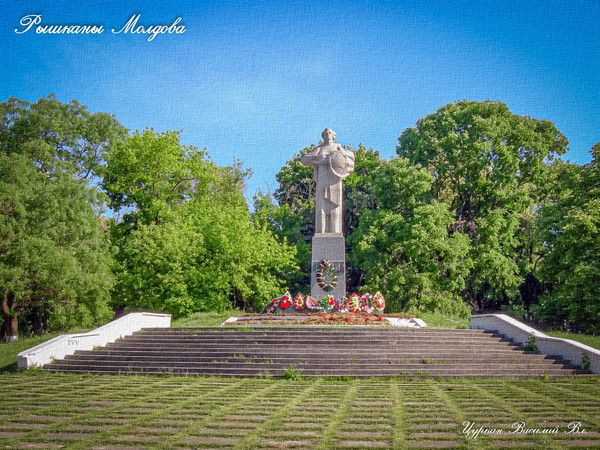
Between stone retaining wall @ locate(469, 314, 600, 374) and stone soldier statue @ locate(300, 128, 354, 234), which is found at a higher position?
stone soldier statue @ locate(300, 128, 354, 234)

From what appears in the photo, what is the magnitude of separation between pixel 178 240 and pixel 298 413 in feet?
57.1

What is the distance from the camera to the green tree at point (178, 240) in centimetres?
2386

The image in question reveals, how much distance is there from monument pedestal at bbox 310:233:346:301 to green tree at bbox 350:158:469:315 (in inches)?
198

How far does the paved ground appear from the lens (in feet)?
19.4

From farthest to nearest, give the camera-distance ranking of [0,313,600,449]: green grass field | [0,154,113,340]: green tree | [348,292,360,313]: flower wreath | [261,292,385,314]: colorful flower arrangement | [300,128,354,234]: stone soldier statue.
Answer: [300,128,354,234]: stone soldier statue → [0,154,113,340]: green tree → [261,292,385,314]: colorful flower arrangement → [348,292,360,313]: flower wreath → [0,313,600,449]: green grass field

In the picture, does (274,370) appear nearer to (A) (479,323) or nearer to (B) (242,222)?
(A) (479,323)

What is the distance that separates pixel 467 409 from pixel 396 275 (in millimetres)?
15959

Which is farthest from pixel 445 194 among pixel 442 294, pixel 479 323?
pixel 479 323

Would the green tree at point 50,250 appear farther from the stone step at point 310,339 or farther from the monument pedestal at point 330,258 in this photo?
the monument pedestal at point 330,258

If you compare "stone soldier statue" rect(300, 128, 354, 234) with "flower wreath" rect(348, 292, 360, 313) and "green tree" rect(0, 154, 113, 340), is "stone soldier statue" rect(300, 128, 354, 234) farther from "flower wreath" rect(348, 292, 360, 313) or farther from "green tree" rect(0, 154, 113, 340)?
"green tree" rect(0, 154, 113, 340)

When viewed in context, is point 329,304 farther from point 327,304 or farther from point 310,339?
point 310,339

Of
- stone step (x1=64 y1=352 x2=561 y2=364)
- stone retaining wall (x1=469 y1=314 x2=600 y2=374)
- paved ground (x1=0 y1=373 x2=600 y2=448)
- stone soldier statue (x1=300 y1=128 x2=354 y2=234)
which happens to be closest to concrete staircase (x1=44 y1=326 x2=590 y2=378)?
stone step (x1=64 y1=352 x2=561 y2=364)

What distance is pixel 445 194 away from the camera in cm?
2897

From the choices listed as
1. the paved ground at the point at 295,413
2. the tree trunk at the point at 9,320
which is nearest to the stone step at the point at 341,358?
the paved ground at the point at 295,413
